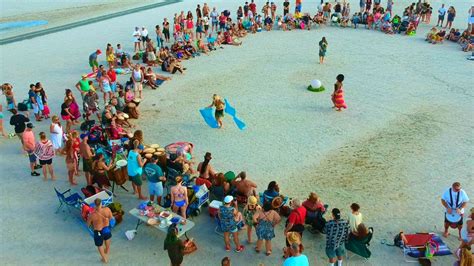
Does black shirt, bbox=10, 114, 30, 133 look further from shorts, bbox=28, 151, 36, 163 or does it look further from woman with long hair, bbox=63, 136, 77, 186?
woman with long hair, bbox=63, 136, 77, 186

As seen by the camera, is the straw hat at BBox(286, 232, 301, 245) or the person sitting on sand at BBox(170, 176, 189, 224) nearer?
the straw hat at BBox(286, 232, 301, 245)

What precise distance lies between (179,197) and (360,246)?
4.28m

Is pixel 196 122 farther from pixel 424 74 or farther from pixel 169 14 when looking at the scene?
pixel 169 14

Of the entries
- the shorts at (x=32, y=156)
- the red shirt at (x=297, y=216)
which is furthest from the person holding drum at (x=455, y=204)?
the shorts at (x=32, y=156)

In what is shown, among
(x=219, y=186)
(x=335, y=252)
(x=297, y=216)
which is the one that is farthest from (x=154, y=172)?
(x=335, y=252)

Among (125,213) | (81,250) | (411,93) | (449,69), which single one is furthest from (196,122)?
(449,69)

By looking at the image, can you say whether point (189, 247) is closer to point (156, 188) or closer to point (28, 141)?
point (156, 188)

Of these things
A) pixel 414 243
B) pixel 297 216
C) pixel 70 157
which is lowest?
pixel 414 243

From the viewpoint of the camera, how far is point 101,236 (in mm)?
9438

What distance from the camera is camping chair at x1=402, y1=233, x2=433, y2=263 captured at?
963 cm

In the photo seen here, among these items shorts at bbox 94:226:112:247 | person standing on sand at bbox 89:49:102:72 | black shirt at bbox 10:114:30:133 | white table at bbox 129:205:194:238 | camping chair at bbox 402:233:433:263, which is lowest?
camping chair at bbox 402:233:433:263

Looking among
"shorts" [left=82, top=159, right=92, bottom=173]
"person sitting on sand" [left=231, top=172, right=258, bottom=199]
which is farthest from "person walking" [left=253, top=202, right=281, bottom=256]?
"shorts" [left=82, top=159, right=92, bottom=173]

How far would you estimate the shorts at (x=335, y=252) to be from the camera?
9.23 metres

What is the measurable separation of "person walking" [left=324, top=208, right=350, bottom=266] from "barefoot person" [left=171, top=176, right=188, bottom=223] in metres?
3.40
